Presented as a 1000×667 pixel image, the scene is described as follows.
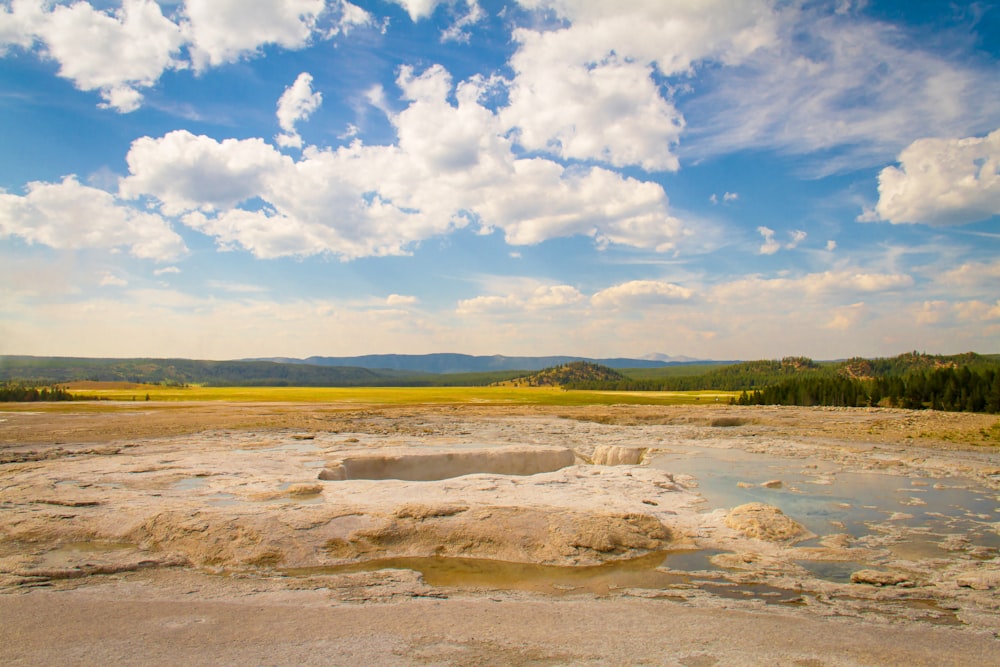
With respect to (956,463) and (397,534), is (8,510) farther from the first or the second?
(956,463)

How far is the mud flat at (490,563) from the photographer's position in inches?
230

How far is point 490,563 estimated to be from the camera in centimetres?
905

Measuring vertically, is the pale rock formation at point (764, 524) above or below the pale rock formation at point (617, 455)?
above

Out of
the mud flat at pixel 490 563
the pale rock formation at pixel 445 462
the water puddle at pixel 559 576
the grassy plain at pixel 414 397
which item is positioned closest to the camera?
the mud flat at pixel 490 563

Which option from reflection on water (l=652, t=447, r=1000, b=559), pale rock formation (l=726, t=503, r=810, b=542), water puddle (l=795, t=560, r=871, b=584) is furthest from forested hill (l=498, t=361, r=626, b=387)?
water puddle (l=795, t=560, r=871, b=584)

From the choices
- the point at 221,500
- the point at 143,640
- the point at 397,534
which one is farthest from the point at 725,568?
the point at 221,500

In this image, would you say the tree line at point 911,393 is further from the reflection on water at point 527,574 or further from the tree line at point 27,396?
the tree line at point 27,396

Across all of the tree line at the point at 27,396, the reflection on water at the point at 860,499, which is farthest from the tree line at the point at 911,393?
the tree line at the point at 27,396

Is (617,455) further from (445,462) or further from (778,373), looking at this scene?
(778,373)

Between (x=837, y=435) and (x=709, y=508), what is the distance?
22143mm

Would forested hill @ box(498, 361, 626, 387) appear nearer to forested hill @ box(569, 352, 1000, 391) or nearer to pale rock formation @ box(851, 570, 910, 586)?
forested hill @ box(569, 352, 1000, 391)

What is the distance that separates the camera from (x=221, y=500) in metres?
12.3

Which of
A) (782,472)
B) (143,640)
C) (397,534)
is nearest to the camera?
(143,640)

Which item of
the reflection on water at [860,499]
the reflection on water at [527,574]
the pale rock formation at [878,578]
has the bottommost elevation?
the reflection on water at [860,499]
